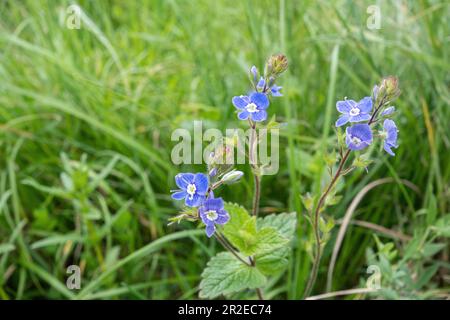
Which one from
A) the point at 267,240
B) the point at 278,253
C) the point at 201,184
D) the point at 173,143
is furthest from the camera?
the point at 173,143

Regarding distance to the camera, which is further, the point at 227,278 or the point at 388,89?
the point at 227,278

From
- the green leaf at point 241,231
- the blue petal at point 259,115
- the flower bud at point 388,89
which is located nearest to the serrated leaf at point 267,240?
the green leaf at point 241,231

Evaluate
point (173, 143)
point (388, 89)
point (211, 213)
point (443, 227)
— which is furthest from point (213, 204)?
point (173, 143)

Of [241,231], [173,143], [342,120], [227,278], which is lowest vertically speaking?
[227,278]

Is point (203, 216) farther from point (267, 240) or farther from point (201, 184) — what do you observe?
point (267, 240)

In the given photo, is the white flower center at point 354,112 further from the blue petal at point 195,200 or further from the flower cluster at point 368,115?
the blue petal at point 195,200

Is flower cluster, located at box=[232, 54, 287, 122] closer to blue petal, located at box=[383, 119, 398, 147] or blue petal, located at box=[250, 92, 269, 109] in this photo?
blue petal, located at box=[250, 92, 269, 109]
